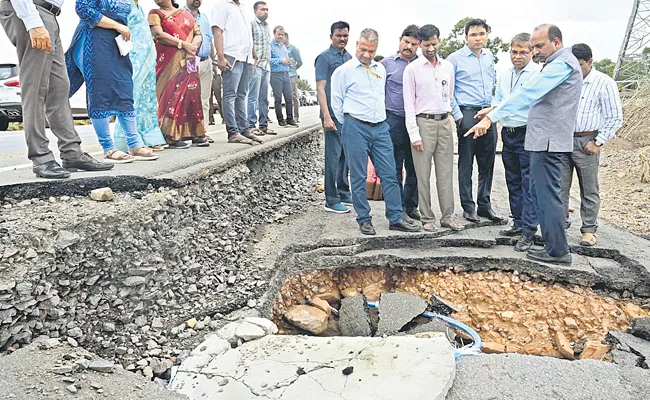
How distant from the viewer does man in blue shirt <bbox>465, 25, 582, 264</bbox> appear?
3.81 metres

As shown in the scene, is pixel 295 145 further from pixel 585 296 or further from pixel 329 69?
pixel 585 296

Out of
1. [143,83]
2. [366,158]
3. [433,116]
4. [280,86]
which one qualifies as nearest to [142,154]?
[143,83]

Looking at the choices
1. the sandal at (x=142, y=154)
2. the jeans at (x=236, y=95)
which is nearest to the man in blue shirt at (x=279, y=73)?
the jeans at (x=236, y=95)

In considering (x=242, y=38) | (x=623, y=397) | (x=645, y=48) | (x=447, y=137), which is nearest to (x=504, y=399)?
(x=623, y=397)

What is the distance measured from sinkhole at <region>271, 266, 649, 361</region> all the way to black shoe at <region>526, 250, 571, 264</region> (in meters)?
0.19

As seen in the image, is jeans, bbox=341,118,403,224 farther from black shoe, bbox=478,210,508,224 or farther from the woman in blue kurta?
the woman in blue kurta

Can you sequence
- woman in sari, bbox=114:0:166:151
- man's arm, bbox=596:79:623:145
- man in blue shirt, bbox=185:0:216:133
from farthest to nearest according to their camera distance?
man in blue shirt, bbox=185:0:216:133, woman in sari, bbox=114:0:166:151, man's arm, bbox=596:79:623:145

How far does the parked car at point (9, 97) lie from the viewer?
10586mm

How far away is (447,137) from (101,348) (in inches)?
138

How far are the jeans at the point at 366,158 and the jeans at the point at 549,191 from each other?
4.17ft

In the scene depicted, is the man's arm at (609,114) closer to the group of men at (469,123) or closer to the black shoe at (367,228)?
the group of men at (469,123)

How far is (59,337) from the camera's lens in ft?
9.03

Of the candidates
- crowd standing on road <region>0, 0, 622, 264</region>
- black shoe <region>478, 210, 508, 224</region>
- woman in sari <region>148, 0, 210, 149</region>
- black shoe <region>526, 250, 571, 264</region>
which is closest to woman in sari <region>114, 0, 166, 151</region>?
crowd standing on road <region>0, 0, 622, 264</region>

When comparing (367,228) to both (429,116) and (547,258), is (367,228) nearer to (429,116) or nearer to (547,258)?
(429,116)
